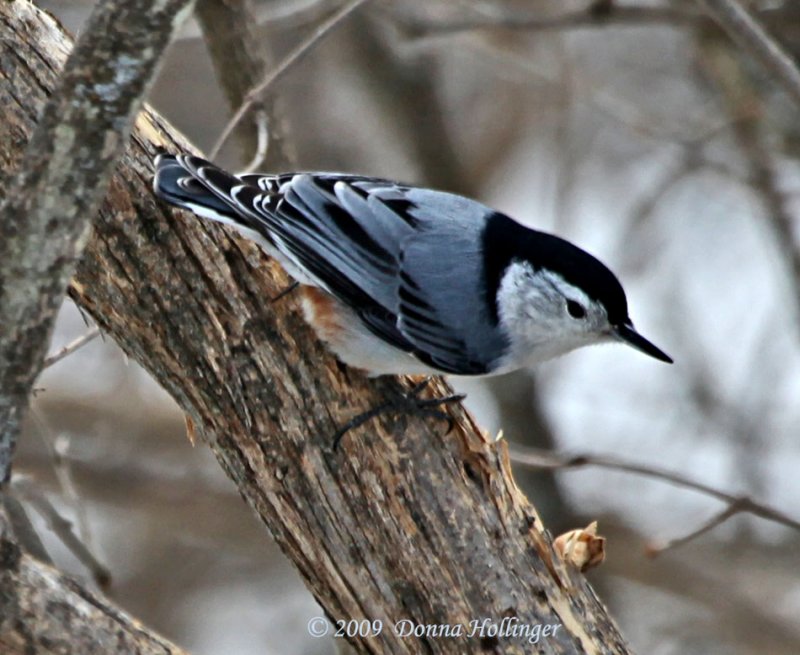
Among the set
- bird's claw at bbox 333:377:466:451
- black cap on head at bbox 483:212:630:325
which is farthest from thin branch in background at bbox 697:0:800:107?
bird's claw at bbox 333:377:466:451

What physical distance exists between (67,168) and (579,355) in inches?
188

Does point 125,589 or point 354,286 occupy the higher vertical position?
point 125,589

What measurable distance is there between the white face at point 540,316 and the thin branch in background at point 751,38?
0.65m

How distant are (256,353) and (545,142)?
15.6ft

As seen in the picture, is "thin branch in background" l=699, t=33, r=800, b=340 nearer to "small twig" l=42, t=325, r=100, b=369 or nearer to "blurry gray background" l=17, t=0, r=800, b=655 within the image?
"blurry gray background" l=17, t=0, r=800, b=655

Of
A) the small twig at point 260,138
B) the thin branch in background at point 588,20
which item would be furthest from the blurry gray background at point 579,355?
the small twig at point 260,138

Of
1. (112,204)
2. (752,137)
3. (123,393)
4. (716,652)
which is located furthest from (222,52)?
(716,652)

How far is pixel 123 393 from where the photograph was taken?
16.9 ft

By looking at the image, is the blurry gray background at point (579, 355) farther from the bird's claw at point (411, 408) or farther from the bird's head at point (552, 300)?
the bird's claw at point (411, 408)

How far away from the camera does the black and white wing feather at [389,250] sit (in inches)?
86.3

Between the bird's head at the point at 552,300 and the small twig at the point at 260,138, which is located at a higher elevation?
the small twig at the point at 260,138

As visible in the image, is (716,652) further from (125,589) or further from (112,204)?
(112,204)

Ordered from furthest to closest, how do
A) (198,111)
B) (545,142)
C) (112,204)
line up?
1. (545,142)
2. (198,111)
3. (112,204)

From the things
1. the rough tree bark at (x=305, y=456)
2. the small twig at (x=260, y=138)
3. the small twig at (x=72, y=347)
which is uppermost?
the small twig at (x=260, y=138)
